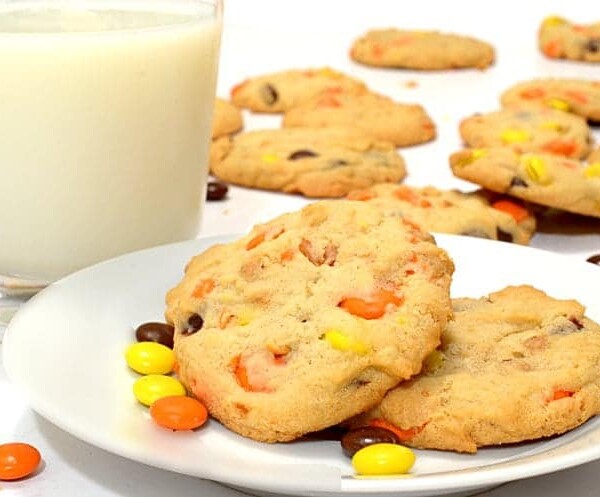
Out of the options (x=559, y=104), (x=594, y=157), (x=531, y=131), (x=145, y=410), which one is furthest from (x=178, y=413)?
(x=559, y=104)

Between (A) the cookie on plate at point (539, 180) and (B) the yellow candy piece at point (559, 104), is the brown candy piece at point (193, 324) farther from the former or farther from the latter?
(B) the yellow candy piece at point (559, 104)

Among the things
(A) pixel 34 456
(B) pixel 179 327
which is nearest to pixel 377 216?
(B) pixel 179 327

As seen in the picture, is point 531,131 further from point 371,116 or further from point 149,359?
point 149,359

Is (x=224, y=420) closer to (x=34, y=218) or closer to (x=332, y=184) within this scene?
(x=34, y=218)

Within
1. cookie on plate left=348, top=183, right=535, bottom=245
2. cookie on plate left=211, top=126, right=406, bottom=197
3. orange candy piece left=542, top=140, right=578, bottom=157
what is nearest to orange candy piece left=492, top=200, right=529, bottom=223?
cookie on plate left=348, top=183, right=535, bottom=245

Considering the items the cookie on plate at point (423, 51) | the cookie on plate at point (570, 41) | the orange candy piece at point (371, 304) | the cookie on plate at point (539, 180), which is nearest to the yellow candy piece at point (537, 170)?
the cookie on plate at point (539, 180)
